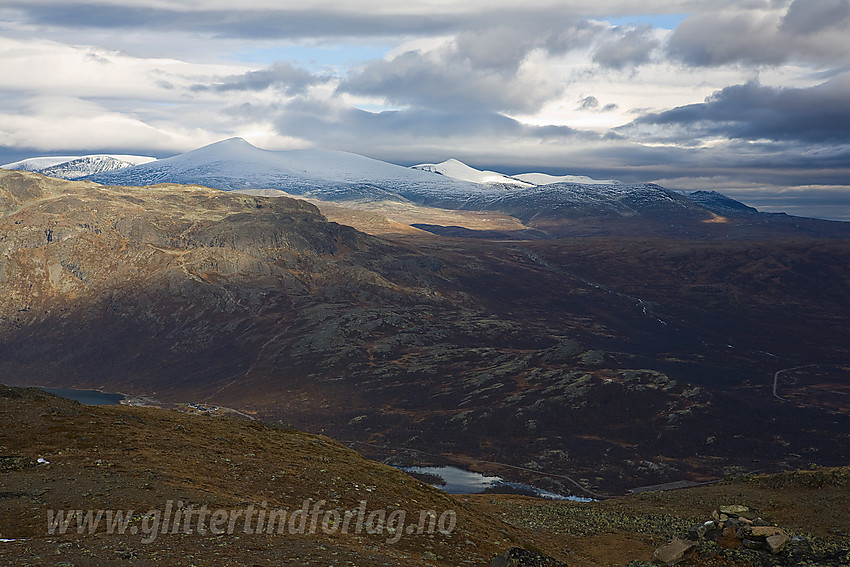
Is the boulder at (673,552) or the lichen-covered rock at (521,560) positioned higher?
the lichen-covered rock at (521,560)

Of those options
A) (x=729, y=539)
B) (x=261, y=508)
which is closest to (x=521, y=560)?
(x=261, y=508)

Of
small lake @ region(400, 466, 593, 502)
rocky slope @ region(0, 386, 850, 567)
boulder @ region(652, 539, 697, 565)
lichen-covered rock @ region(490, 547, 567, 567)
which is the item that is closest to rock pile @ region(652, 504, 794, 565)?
boulder @ region(652, 539, 697, 565)

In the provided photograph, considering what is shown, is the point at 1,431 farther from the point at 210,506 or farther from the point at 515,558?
the point at 515,558

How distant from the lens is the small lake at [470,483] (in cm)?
16510

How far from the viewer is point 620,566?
4672cm

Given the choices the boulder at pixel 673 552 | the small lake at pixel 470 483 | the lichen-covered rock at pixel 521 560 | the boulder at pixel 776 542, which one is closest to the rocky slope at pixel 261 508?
the lichen-covered rock at pixel 521 560

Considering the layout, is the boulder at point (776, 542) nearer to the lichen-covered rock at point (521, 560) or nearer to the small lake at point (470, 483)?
the lichen-covered rock at point (521, 560)

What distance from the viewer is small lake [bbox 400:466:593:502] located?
16510 cm

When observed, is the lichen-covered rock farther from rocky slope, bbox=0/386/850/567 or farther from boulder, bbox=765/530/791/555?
boulder, bbox=765/530/791/555

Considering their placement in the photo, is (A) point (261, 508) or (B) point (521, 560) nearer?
(B) point (521, 560)

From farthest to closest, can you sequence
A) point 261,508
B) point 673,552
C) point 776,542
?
point 673,552 → point 776,542 → point 261,508

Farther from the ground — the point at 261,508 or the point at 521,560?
the point at 521,560

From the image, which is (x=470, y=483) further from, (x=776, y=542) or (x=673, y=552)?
(x=776, y=542)

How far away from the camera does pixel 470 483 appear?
175250mm
